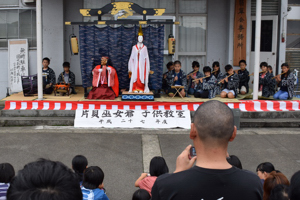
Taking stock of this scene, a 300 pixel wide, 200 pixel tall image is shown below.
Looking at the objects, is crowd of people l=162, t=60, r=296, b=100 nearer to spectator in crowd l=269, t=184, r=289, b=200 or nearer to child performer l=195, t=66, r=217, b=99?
child performer l=195, t=66, r=217, b=99

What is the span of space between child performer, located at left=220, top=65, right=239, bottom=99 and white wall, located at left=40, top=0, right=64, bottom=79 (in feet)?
18.5

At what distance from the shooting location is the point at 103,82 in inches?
401

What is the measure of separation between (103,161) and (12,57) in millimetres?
7199

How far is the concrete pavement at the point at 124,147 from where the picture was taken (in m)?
6.24

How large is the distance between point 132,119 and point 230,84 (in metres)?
3.64

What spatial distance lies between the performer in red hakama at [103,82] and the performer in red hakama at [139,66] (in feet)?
1.96

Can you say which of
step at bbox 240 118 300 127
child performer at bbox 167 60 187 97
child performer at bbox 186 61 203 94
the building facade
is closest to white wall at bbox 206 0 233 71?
the building facade

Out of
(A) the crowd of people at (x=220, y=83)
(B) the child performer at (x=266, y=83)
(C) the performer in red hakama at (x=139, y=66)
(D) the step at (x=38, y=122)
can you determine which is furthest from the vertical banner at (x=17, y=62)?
(B) the child performer at (x=266, y=83)

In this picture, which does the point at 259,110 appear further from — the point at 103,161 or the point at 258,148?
the point at 103,161

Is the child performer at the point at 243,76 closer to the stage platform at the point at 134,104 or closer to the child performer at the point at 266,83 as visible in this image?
the child performer at the point at 266,83

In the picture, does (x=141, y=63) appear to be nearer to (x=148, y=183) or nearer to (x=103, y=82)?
(x=103, y=82)

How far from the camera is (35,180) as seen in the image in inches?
61.2

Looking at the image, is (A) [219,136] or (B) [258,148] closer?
(A) [219,136]

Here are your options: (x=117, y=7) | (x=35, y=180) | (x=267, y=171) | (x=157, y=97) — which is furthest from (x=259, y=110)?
(x=35, y=180)
